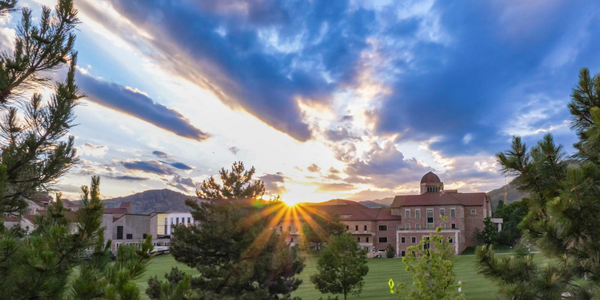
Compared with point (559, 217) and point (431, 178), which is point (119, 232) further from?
point (559, 217)

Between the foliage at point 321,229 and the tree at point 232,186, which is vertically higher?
the tree at point 232,186

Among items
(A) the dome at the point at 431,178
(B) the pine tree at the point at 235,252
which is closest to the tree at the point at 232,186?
(B) the pine tree at the point at 235,252

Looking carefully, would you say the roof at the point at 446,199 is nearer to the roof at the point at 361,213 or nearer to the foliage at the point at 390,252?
the roof at the point at 361,213

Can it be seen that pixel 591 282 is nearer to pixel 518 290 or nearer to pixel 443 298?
pixel 518 290

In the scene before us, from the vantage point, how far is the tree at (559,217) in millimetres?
6117

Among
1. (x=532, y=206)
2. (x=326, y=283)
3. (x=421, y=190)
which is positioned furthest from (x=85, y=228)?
(x=421, y=190)

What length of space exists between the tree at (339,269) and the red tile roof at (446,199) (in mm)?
54083

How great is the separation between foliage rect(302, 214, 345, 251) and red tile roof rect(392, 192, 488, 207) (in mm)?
19603

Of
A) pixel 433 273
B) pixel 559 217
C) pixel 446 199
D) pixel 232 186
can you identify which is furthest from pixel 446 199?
pixel 559 217

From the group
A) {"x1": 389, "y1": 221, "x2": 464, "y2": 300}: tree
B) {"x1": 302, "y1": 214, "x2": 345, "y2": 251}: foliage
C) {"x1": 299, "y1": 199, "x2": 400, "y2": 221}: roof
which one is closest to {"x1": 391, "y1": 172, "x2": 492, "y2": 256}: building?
{"x1": 299, "y1": 199, "x2": 400, "y2": 221}: roof

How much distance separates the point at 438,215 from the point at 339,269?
5355 cm

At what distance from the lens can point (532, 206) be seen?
295 inches

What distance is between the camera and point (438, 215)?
7881cm

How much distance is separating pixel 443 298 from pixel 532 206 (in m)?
2.58
